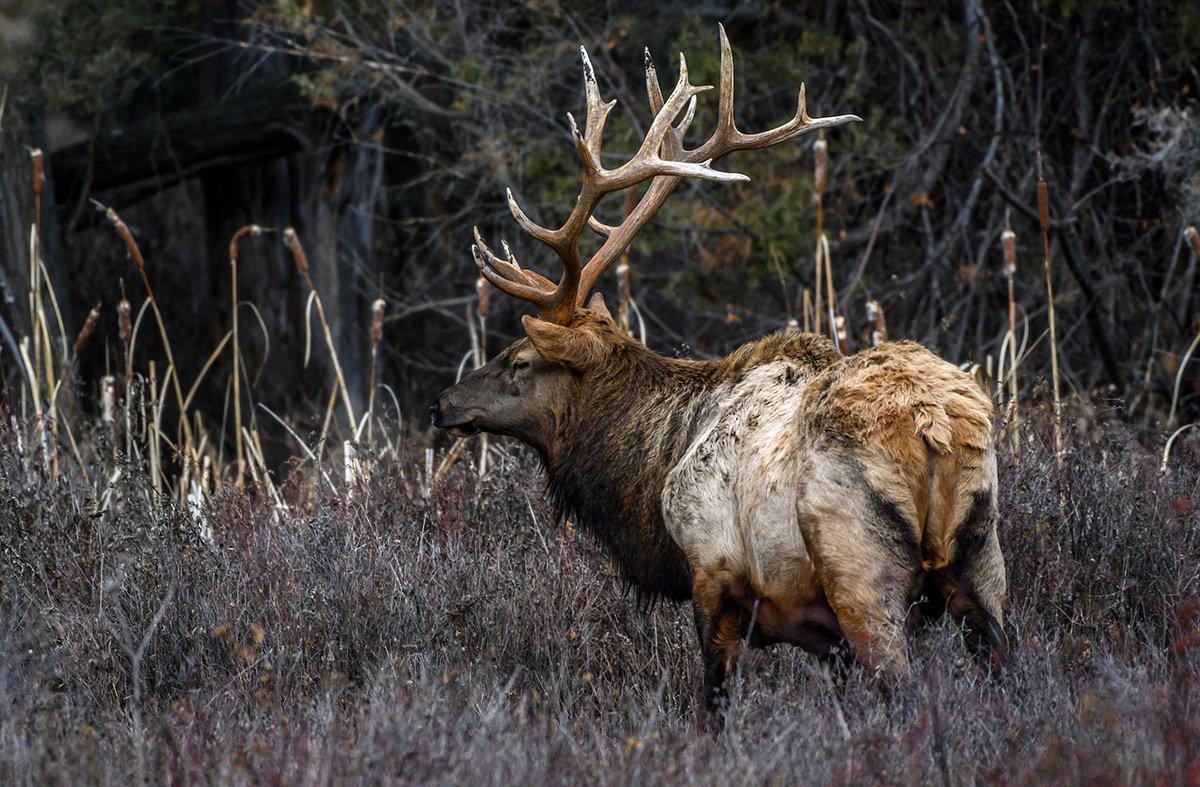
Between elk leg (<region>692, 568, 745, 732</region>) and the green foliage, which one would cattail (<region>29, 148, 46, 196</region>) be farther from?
the green foliage

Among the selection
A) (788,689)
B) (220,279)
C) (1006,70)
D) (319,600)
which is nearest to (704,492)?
(788,689)

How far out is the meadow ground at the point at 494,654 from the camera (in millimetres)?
3533

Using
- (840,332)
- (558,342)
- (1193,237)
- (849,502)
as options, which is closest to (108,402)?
(558,342)

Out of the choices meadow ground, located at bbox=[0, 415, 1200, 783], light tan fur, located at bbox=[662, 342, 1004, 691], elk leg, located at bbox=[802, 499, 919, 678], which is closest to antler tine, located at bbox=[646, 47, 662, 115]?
light tan fur, located at bbox=[662, 342, 1004, 691]

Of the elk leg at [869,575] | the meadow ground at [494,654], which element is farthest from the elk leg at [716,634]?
the elk leg at [869,575]

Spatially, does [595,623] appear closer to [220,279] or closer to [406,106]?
[406,106]

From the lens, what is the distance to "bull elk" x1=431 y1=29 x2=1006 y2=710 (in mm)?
4039

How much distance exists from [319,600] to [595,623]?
968mm

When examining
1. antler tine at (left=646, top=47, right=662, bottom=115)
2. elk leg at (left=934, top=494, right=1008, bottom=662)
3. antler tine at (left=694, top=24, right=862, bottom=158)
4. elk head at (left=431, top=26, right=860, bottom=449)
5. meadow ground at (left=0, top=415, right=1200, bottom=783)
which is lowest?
meadow ground at (left=0, top=415, right=1200, bottom=783)

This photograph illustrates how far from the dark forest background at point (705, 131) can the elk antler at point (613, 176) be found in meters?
3.45

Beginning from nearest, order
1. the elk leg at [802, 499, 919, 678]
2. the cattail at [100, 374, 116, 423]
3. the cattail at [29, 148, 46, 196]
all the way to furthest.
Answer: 1. the elk leg at [802, 499, 919, 678]
2. the cattail at [29, 148, 46, 196]
3. the cattail at [100, 374, 116, 423]

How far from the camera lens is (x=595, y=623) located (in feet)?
17.5

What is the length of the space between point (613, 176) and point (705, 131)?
4977 mm

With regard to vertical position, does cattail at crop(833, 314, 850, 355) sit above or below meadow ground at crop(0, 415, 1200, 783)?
above
